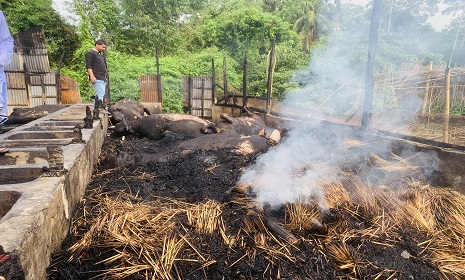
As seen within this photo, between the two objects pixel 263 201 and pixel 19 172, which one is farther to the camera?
pixel 263 201

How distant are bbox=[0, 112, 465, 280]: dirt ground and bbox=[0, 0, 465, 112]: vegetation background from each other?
25.7 ft

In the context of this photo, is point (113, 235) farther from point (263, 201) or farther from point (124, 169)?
point (124, 169)

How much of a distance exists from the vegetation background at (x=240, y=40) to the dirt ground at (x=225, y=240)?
25.7ft

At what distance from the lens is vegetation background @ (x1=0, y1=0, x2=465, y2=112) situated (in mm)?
11383

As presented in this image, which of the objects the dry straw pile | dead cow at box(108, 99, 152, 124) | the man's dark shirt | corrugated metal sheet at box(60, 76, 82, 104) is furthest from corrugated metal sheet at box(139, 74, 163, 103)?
the dry straw pile

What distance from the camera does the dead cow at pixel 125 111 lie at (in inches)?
324

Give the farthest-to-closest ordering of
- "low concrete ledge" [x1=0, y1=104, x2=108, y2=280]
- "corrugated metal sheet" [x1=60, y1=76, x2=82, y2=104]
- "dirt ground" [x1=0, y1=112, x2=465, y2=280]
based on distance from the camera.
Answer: "corrugated metal sheet" [x1=60, y1=76, x2=82, y2=104] → "dirt ground" [x1=0, y1=112, x2=465, y2=280] → "low concrete ledge" [x1=0, y1=104, x2=108, y2=280]

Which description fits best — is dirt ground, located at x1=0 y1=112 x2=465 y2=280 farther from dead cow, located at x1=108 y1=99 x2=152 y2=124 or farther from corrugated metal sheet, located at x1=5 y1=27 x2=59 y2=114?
corrugated metal sheet, located at x1=5 y1=27 x2=59 y2=114

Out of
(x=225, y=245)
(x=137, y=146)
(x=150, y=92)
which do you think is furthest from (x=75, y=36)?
(x=225, y=245)

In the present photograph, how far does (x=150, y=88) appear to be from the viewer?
1495 centimetres

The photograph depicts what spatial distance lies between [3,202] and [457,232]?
181 inches

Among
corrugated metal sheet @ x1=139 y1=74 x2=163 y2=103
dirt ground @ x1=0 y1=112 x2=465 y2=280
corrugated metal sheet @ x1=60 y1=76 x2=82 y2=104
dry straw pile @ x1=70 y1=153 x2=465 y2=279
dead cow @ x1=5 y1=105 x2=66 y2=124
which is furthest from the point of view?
corrugated metal sheet @ x1=139 y1=74 x2=163 y2=103

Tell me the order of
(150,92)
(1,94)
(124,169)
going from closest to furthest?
(1,94) < (124,169) < (150,92)

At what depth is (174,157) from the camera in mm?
5367
